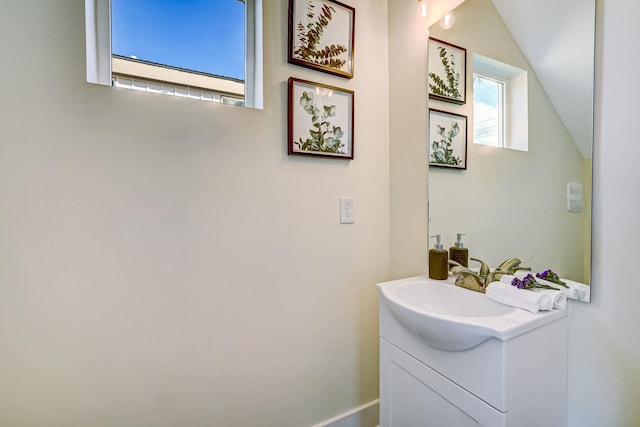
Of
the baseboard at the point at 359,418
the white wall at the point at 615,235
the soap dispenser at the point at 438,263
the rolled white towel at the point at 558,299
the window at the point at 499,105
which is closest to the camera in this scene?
A: the white wall at the point at 615,235

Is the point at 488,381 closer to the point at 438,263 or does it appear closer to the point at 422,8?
the point at 438,263

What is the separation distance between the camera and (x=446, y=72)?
111cm

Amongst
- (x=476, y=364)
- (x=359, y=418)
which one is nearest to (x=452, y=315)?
(x=476, y=364)

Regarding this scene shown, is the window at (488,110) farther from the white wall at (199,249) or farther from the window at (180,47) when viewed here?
the window at (180,47)

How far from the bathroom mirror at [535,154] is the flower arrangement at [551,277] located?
0.02m

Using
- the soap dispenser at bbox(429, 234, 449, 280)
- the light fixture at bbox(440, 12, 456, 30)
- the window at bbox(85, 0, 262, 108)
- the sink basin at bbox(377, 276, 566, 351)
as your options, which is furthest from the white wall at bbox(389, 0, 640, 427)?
the window at bbox(85, 0, 262, 108)

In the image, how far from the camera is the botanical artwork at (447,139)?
1.09m

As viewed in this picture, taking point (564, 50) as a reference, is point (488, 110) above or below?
below

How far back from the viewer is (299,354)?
3.82 feet

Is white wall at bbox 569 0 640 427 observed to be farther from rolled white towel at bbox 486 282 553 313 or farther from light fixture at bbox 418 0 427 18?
light fixture at bbox 418 0 427 18

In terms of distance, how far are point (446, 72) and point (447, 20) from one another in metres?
0.21

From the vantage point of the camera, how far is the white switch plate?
4.04 feet

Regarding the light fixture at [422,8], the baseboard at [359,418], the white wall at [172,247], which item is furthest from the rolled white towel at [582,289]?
the light fixture at [422,8]

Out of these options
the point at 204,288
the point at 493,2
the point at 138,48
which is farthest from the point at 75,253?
the point at 493,2
